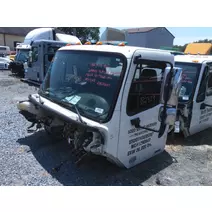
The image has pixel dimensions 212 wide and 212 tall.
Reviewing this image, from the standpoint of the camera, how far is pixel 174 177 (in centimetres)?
349

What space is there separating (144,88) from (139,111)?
0.35 m

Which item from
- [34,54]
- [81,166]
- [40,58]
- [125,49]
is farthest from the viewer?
[34,54]

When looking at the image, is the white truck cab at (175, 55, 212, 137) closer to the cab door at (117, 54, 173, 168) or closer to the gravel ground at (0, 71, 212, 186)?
the gravel ground at (0, 71, 212, 186)

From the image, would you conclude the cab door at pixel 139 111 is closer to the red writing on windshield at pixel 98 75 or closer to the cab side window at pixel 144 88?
the cab side window at pixel 144 88

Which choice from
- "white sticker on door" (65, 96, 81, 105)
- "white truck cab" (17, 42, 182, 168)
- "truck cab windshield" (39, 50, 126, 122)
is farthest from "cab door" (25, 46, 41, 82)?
"white sticker on door" (65, 96, 81, 105)

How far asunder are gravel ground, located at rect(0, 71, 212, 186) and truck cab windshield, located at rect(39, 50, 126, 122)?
1024 mm

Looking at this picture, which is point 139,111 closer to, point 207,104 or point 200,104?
point 200,104

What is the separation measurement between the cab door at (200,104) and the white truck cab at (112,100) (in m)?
1.51

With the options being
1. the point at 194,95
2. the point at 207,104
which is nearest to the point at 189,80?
the point at 194,95

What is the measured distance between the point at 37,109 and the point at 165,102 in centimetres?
216

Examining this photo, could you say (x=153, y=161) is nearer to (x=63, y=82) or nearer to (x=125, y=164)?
(x=125, y=164)

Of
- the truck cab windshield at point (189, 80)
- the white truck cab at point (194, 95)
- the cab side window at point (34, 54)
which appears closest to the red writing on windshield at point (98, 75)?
the white truck cab at point (194, 95)

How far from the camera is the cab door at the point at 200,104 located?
186 inches

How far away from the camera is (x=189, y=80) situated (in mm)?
4824
